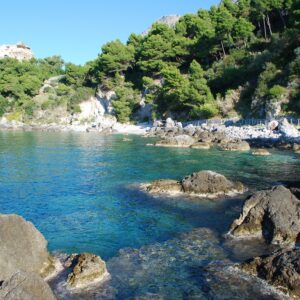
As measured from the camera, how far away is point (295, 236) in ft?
48.5

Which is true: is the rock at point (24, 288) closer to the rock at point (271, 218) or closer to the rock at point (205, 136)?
the rock at point (271, 218)

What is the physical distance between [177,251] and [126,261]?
2067 mm

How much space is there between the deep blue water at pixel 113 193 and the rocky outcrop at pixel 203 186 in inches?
53.7

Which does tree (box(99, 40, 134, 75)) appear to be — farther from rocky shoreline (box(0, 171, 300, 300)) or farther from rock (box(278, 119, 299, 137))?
rocky shoreline (box(0, 171, 300, 300))

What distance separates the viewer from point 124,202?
71.1 ft

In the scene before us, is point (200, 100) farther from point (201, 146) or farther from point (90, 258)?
point (90, 258)

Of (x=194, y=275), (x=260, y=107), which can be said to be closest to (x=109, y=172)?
(x=194, y=275)

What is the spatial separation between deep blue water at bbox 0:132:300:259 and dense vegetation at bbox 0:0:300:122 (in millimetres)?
25358

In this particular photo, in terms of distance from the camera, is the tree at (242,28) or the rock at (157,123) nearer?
the tree at (242,28)

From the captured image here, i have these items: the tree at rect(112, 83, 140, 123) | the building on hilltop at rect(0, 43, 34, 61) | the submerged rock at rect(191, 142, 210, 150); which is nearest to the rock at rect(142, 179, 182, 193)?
the submerged rock at rect(191, 142, 210, 150)

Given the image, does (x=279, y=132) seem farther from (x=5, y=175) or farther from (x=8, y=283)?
(x=8, y=283)

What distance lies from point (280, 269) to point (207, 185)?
11488 mm

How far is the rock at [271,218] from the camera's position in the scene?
587 inches

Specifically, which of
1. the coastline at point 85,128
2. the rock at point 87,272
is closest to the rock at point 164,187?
the rock at point 87,272
